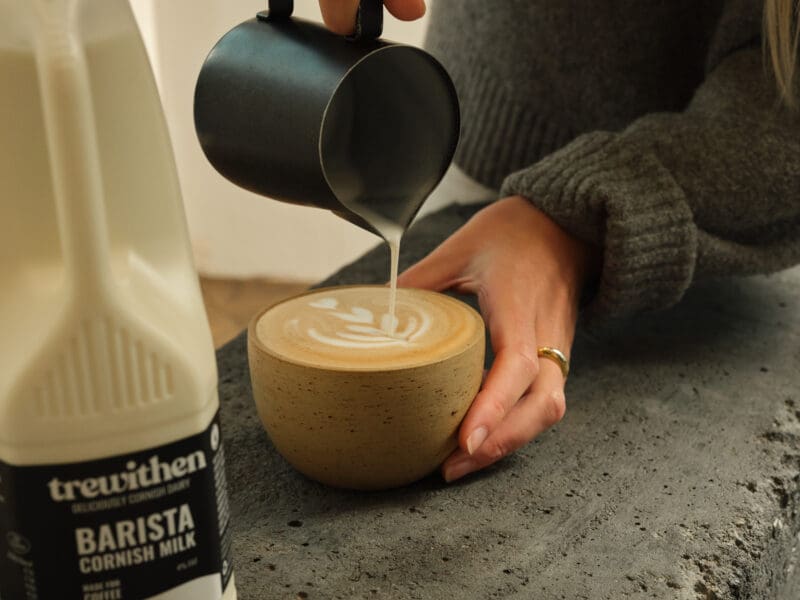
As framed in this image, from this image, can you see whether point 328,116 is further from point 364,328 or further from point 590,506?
point 590,506

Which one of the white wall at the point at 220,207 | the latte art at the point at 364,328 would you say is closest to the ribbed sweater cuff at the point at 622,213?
the latte art at the point at 364,328

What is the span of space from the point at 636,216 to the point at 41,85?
594 mm

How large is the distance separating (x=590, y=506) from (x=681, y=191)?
35 cm

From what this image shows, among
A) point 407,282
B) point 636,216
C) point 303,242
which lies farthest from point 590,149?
point 303,242

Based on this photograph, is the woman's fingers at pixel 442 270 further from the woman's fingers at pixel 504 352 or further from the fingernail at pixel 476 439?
the fingernail at pixel 476 439

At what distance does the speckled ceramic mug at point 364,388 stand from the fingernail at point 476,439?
15mm

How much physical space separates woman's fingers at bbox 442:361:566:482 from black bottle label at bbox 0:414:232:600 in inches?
11.4

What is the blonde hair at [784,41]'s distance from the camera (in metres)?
0.87

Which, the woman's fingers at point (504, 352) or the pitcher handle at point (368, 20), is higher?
the pitcher handle at point (368, 20)

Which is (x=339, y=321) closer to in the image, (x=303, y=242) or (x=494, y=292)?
(x=494, y=292)

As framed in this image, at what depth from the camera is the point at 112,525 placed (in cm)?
45

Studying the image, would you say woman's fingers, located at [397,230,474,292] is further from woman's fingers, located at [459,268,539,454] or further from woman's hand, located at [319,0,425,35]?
woman's hand, located at [319,0,425,35]

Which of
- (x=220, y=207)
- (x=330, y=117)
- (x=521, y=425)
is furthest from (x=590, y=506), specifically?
(x=220, y=207)

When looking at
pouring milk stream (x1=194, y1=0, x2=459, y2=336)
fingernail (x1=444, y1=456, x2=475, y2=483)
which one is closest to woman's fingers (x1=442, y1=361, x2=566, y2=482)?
fingernail (x1=444, y1=456, x2=475, y2=483)
